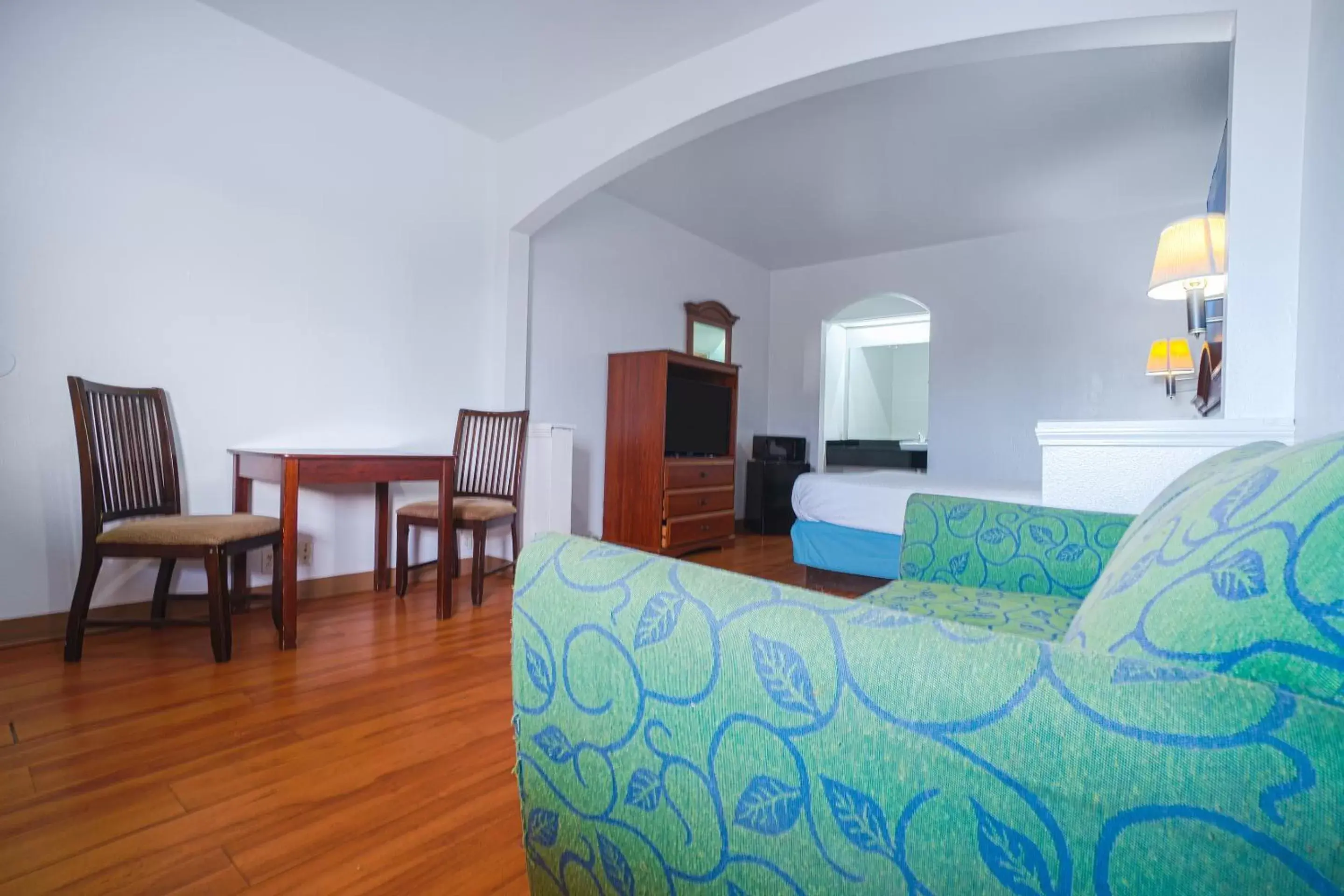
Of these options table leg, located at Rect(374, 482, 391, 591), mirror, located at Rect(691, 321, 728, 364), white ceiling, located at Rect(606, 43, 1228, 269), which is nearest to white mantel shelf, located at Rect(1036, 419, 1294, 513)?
white ceiling, located at Rect(606, 43, 1228, 269)

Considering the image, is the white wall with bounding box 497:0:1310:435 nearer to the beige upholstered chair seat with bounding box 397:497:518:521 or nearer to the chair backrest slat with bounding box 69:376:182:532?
the beige upholstered chair seat with bounding box 397:497:518:521

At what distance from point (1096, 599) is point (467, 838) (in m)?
1.18

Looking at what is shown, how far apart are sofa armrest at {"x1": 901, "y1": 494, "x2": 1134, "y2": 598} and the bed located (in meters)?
1.42

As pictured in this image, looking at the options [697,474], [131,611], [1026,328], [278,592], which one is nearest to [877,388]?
[1026,328]

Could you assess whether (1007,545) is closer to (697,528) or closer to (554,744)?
(554,744)

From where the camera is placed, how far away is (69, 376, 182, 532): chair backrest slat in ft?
6.69

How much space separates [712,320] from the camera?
5508mm

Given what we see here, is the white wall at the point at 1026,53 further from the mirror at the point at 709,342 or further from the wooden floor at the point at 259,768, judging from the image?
the wooden floor at the point at 259,768

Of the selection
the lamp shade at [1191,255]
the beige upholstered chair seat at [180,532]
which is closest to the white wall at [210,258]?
the beige upholstered chair seat at [180,532]

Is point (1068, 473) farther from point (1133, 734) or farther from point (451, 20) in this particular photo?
point (451, 20)

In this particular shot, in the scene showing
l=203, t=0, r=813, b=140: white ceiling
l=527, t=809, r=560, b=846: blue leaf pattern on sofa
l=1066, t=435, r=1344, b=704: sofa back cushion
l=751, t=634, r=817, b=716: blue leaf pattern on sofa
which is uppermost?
l=203, t=0, r=813, b=140: white ceiling

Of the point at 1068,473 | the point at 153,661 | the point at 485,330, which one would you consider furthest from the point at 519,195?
the point at 1068,473

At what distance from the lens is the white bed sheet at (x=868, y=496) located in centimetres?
307

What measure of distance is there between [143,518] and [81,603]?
0.41 m
